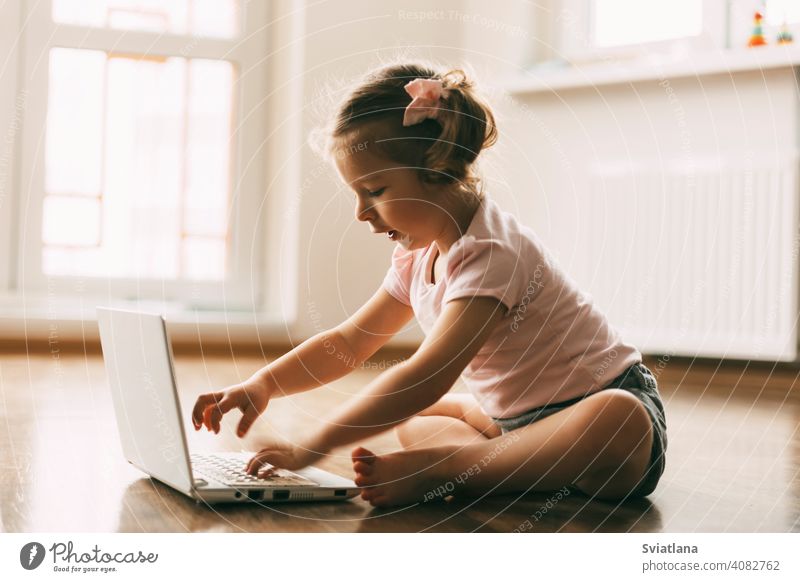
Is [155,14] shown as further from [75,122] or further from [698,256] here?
[698,256]

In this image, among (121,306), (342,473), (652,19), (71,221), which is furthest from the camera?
(71,221)

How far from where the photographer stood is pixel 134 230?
2074 mm

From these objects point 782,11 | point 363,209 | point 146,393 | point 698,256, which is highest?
point 782,11

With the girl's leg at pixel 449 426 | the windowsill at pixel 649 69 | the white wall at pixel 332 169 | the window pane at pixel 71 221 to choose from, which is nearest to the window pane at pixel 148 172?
the window pane at pixel 71 221

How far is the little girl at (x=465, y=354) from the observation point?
66 cm

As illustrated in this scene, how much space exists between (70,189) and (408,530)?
1682 mm

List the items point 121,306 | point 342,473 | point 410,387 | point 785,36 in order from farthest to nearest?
A: point 121,306, point 785,36, point 342,473, point 410,387

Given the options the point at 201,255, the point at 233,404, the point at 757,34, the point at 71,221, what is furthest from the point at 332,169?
the point at 233,404

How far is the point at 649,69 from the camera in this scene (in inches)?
69.2

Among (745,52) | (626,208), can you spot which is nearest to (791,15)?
(745,52)

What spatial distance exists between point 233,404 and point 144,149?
152cm

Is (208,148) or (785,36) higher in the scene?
(785,36)

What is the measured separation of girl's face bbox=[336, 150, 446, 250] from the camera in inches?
28.1
